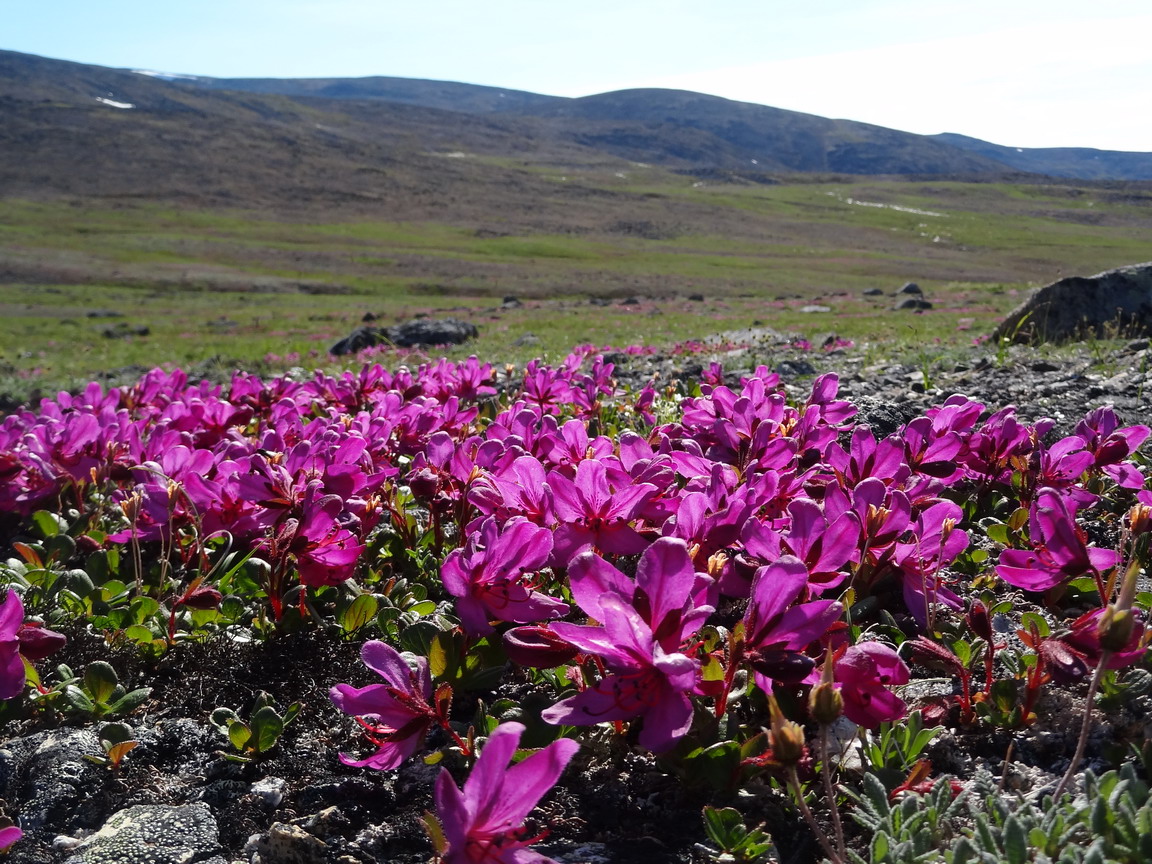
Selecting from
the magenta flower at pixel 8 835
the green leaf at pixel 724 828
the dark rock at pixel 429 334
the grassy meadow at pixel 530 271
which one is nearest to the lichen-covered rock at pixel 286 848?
the magenta flower at pixel 8 835

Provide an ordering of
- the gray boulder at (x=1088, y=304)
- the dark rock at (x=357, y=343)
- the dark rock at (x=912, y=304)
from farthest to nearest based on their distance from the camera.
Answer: the dark rock at (x=912, y=304) → the dark rock at (x=357, y=343) → the gray boulder at (x=1088, y=304)

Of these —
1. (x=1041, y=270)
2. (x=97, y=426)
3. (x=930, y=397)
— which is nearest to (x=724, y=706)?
(x=97, y=426)

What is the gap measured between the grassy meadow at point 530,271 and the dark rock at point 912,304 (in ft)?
1.71

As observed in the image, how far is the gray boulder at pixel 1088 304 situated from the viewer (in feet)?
31.6

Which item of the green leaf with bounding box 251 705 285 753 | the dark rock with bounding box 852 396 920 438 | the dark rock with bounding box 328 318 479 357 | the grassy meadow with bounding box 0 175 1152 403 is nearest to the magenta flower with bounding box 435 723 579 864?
the green leaf with bounding box 251 705 285 753

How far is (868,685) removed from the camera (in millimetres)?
1474

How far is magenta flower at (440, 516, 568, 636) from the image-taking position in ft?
5.74

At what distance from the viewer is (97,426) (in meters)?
3.14

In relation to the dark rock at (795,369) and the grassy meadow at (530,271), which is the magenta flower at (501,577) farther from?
the grassy meadow at (530,271)

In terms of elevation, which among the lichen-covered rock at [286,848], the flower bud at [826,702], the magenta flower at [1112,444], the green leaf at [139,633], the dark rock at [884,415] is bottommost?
the lichen-covered rock at [286,848]

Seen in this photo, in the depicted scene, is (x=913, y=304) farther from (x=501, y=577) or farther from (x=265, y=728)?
(x=265, y=728)

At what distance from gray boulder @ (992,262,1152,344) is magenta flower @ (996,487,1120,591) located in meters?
8.55

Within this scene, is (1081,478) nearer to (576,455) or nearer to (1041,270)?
(576,455)

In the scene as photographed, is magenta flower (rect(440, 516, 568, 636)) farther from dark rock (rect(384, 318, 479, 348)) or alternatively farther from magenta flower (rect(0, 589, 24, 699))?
dark rock (rect(384, 318, 479, 348))
